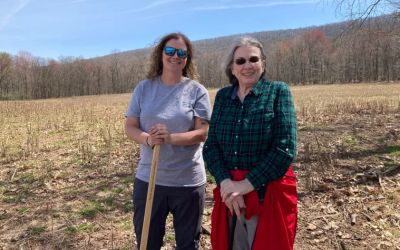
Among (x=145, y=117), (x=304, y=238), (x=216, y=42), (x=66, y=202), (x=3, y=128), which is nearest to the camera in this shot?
(x=145, y=117)

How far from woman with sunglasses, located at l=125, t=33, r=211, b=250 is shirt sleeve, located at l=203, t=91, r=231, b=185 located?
222 mm

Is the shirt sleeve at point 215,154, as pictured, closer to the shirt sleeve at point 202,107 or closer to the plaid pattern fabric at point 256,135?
the plaid pattern fabric at point 256,135

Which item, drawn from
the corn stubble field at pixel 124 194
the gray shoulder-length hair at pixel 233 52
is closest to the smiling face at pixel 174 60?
the gray shoulder-length hair at pixel 233 52

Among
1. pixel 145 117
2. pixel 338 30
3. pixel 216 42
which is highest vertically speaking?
pixel 216 42

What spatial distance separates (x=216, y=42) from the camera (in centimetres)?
18650

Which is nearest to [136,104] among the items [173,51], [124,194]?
[173,51]

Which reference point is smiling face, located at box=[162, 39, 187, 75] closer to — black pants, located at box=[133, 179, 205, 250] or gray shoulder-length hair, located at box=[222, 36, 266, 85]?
gray shoulder-length hair, located at box=[222, 36, 266, 85]

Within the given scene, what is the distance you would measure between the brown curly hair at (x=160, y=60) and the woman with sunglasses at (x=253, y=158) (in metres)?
0.51

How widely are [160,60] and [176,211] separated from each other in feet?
3.79

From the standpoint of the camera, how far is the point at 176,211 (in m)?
2.94

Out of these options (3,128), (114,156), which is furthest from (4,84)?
(114,156)

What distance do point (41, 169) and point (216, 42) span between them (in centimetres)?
18362

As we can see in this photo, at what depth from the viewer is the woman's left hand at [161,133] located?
2.65 meters

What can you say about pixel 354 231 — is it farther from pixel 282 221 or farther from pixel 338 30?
pixel 338 30
